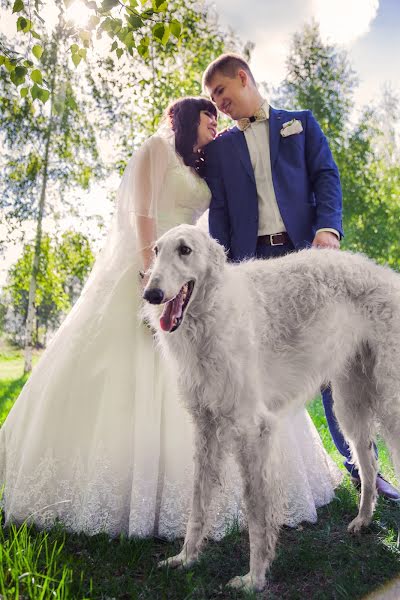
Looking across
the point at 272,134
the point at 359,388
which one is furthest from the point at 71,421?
the point at 272,134

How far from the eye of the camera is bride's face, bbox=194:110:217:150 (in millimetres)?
3939

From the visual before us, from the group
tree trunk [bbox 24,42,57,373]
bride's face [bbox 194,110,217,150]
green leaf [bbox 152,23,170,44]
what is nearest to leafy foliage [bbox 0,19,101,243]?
tree trunk [bbox 24,42,57,373]

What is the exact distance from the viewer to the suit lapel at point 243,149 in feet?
12.9

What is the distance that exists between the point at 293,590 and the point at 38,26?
1341 cm

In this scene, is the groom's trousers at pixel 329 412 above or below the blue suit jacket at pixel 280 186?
below

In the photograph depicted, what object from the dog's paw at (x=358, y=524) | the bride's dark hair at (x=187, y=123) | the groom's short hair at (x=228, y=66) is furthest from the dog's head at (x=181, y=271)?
the dog's paw at (x=358, y=524)

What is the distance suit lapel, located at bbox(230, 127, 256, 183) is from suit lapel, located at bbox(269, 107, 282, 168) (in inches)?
6.6

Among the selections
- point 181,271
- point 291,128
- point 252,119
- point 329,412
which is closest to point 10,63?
point 181,271

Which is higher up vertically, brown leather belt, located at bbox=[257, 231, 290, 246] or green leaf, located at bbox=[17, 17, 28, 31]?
green leaf, located at bbox=[17, 17, 28, 31]

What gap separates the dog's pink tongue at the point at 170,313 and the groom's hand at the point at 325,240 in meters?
1.46

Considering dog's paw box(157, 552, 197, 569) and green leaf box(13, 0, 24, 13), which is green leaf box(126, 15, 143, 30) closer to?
green leaf box(13, 0, 24, 13)

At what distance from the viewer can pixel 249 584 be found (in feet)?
9.12

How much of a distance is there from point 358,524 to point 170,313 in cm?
211

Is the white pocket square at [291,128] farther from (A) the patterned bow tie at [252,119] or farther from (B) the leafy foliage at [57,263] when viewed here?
(B) the leafy foliage at [57,263]
